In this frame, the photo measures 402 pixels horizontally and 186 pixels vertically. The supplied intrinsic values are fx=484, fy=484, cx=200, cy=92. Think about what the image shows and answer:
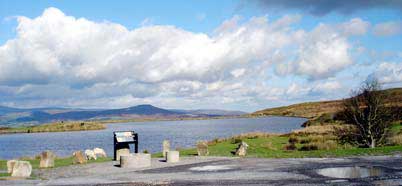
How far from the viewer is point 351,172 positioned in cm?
1991

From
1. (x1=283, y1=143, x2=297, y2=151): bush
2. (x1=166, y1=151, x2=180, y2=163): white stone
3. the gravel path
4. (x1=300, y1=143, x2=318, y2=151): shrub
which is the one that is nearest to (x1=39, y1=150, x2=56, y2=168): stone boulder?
the gravel path

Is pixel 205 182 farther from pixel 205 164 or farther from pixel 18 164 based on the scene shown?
pixel 18 164

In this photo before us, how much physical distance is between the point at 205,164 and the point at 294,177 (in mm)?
7542

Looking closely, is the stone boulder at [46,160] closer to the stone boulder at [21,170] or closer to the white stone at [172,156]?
the stone boulder at [21,170]

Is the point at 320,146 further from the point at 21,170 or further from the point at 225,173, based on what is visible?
the point at 21,170

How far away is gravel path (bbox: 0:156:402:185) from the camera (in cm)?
1790

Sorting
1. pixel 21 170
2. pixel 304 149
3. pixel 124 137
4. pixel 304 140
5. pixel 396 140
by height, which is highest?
pixel 124 137

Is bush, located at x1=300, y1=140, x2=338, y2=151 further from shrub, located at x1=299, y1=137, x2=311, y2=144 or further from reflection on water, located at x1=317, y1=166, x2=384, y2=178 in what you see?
reflection on water, located at x1=317, y1=166, x2=384, y2=178

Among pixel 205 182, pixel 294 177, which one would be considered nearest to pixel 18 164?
pixel 205 182

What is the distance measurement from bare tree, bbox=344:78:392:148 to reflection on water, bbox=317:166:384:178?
1599cm

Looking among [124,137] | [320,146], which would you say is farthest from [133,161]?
[320,146]

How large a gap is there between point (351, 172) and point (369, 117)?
17.9m

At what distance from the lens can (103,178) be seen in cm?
2105

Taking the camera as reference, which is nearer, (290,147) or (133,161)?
(133,161)
